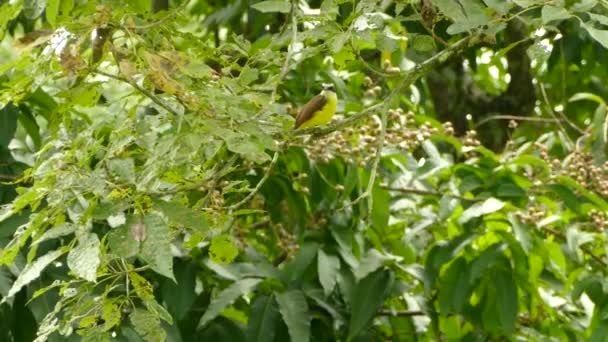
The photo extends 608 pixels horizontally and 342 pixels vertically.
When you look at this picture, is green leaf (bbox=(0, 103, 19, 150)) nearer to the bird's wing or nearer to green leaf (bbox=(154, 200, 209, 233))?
the bird's wing

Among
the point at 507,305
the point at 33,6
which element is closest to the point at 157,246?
the point at 33,6

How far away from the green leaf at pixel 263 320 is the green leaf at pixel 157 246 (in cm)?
129

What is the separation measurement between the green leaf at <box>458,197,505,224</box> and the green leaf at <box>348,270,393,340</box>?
0.84 ft

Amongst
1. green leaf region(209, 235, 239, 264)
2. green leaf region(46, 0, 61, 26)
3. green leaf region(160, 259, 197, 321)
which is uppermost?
green leaf region(46, 0, 61, 26)

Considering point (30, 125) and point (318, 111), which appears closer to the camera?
point (318, 111)

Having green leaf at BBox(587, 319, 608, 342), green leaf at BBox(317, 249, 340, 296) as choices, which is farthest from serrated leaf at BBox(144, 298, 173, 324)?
green leaf at BBox(587, 319, 608, 342)

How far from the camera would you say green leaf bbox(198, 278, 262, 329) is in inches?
117

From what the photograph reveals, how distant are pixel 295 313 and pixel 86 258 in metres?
1.29

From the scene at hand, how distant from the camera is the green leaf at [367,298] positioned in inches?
122

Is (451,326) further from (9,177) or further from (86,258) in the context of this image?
(86,258)

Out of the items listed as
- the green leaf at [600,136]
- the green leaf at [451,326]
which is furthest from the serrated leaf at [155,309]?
the green leaf at [600,136]

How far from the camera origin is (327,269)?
315 cm

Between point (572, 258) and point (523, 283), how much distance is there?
0.52ft

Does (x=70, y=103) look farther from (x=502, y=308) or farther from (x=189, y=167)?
(x=502, y=308)
